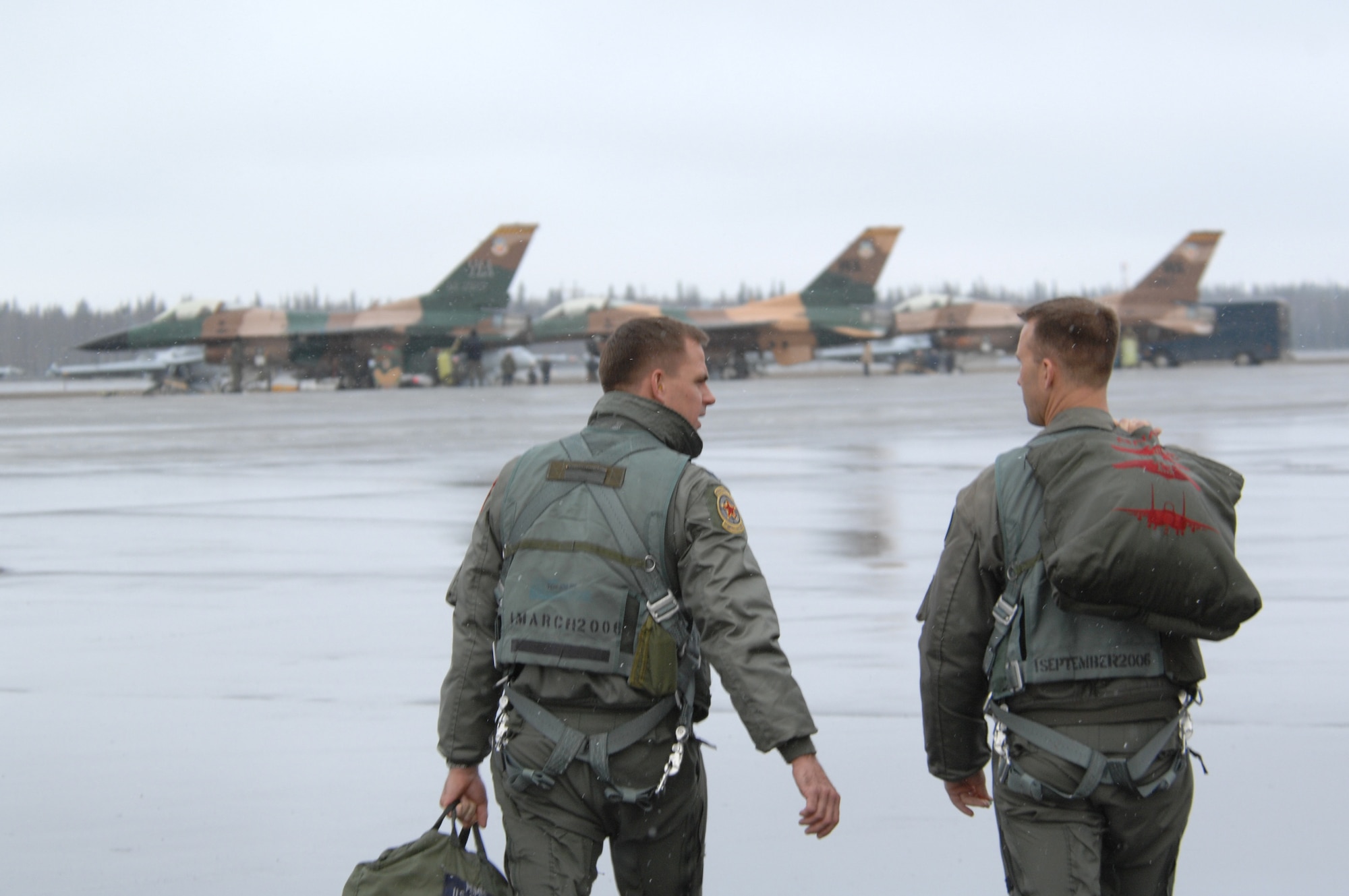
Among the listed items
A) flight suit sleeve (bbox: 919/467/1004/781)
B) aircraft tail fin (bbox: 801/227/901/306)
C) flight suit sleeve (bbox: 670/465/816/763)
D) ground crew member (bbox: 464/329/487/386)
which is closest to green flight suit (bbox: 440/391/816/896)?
flight suit sleeve (bbox: 670/465/816/763)

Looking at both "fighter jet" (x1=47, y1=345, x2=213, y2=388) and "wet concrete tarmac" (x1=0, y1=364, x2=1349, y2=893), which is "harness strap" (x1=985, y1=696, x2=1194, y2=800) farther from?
"fighter jet" (x1=47, y1=345, x2=213, y2=388)

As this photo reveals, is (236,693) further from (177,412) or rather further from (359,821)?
(177,412)

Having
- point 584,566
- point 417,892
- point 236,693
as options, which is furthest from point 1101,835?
point 236,693

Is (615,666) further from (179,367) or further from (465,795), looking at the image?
(179,367)

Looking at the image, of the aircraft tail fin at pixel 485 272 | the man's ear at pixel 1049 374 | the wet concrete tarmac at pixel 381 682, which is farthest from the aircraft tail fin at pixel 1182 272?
the man's ear at pixel 1049 374

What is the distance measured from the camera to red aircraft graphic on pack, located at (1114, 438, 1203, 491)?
2.89m

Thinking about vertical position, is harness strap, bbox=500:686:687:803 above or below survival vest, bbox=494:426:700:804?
below

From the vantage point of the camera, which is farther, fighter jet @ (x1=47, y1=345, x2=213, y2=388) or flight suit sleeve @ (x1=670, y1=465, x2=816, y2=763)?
fighter jet @ (x1=47, y1=345, x2=213, y2=388)

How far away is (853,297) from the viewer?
63312 millimetres

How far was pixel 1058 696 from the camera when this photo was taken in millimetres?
2990

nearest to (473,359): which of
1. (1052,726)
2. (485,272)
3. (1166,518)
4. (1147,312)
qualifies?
(485,272)

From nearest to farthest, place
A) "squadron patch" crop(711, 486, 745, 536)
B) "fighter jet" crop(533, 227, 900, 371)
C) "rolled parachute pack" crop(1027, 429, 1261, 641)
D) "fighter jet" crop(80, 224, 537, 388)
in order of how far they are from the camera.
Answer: "rolled parachute pack" crop(1027, 429, 1261, 641) → "squadron patch" crop(711, 486, 745, 536) → "fighter jet" crop(80, 224, 537, 388) → "fighter jet" crop(533, 227, 900, 371)

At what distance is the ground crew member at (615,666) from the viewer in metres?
2.97

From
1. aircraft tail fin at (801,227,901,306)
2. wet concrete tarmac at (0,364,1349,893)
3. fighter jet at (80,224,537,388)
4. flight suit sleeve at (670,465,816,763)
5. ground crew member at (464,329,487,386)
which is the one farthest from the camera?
aircraft tail fin at (801,227,901,306)
